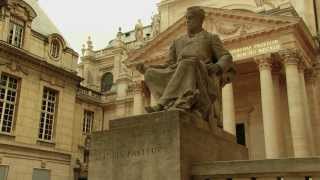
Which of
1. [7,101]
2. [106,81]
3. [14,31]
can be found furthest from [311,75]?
[106,81]

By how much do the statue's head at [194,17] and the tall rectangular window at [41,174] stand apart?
21899 millimetres

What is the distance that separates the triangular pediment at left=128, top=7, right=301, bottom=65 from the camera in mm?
24406

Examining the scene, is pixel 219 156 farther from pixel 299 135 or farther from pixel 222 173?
pixel 299 135

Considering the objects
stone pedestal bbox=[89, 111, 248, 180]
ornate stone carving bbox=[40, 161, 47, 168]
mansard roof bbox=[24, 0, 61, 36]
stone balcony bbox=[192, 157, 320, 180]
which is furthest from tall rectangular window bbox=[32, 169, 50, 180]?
stone balcony bbox=[192, 157, 320, 180]

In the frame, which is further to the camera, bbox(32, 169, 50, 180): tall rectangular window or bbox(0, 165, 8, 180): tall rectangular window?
bbox(32, 169, 50, 180): tall rectangular window

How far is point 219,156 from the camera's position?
6.41 m

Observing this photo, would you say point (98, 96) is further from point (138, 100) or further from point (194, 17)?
point (194, 17)

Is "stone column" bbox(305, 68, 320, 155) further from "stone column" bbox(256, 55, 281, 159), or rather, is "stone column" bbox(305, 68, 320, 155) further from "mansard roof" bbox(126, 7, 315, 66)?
"stone column" bbox(256, 55, 281, 159)

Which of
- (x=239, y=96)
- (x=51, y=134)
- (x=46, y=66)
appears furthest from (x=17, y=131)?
(x=239, y=96)

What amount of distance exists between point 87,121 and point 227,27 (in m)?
15.9

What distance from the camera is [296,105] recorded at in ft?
73.6

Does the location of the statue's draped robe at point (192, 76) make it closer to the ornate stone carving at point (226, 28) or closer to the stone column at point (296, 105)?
the stone column at point (296, 105)

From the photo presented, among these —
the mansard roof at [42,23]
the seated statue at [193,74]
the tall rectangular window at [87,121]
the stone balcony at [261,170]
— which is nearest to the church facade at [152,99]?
the mansard roof at [42,23]

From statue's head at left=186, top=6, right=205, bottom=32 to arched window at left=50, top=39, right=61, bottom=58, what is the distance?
23.9 meters
